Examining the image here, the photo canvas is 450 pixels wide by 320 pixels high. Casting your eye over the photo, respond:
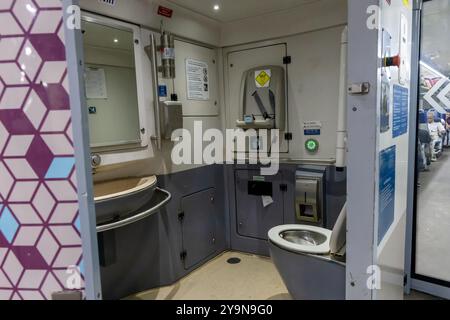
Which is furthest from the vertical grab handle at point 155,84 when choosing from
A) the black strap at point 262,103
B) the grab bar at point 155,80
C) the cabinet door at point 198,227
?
the black strap at point 262,103

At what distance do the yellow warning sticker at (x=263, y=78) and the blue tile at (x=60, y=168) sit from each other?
7.44 feet

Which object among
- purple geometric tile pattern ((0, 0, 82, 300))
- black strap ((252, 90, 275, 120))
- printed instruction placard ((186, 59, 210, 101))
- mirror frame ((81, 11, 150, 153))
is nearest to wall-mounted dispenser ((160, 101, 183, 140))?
mirror frame ((81, 11, 150, 153))

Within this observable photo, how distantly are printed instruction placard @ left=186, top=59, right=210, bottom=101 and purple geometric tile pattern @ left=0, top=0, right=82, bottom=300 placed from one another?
6.52 feet

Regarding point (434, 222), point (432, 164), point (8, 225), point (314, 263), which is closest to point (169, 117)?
point (314, 263)

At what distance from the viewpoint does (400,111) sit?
1681mm

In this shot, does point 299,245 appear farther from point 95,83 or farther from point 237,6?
point 237,6

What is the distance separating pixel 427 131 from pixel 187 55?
1.98m

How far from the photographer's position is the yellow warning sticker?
2.77 metres

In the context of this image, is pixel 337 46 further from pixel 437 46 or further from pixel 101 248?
pixel 101 248

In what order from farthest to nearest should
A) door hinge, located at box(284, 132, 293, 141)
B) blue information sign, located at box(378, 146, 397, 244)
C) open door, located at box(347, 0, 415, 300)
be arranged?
door hinge, located at box(284, 132, 293, 141) → blue information sign, located at box(378, 146, 397, 244) → open door, located at box(347, 0, 415, 300)

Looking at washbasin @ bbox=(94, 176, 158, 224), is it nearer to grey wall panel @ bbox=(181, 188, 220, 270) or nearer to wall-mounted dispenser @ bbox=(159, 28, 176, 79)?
grey wall panel @ bbox=(181, 188, 220, 270)

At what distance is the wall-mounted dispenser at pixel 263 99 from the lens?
8.98ft

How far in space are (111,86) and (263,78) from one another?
1.34m

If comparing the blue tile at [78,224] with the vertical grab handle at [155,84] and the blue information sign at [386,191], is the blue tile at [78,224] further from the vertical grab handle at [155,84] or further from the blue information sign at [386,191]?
the vertical grab handle at [155,84]
